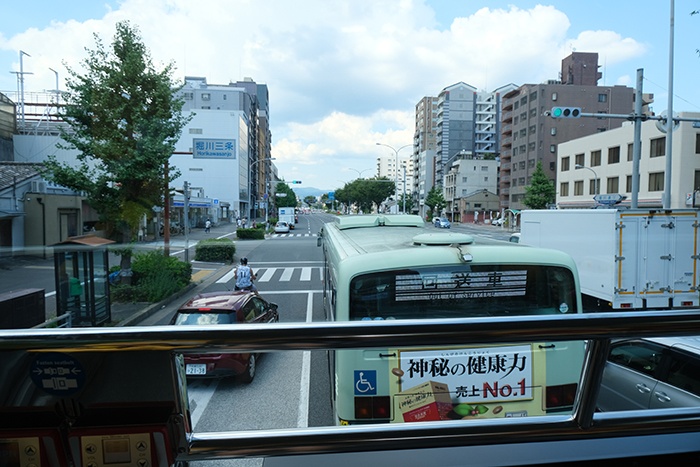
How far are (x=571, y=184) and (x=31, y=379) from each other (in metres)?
8.09

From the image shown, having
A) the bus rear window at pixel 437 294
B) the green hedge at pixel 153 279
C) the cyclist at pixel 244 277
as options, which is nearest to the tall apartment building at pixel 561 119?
the bus rear window at pixel 437 294

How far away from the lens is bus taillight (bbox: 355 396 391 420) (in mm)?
1796

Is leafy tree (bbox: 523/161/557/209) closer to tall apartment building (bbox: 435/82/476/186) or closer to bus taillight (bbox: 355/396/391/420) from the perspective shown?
bus taillight (bbox: 355/396/391/420)

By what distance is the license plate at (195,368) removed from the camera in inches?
42.1

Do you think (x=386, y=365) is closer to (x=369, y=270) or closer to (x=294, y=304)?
(x=369, y=270)

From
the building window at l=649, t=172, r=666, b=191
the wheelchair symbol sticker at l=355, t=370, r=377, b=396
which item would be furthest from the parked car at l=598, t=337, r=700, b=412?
the building window at l=649, t=172, r=666, b=191

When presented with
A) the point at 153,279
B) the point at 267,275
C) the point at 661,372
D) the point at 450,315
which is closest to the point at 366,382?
the point at 450,315

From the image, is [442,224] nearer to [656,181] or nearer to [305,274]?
[305,274]

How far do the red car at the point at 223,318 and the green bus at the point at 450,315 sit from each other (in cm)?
44

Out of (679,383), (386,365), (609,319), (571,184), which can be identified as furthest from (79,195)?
(571,184)

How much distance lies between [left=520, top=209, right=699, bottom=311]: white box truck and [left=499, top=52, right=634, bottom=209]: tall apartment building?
5.00 feet

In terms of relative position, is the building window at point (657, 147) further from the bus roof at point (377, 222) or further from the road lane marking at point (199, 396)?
the road lane marking at point (199, 396)

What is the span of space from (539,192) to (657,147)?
2.19 meters

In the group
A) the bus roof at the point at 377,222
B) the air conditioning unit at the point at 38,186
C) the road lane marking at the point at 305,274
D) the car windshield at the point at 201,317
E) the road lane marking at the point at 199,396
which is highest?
the air conditioning unit at the point at 38,186
